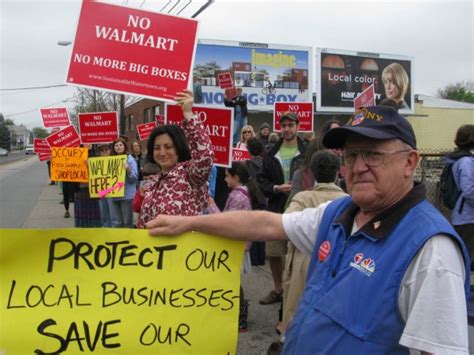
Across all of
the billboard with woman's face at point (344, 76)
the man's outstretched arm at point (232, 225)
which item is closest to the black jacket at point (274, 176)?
the man's outstretched arm at point (232, 225)

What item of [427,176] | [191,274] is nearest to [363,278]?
[191,274]

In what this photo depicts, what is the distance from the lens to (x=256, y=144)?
6691 millimetres

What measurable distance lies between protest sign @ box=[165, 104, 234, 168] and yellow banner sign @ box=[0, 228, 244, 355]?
2933 millimetres

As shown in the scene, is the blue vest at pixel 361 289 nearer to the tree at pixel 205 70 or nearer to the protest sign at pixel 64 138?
the protest sign at pixel 64 138

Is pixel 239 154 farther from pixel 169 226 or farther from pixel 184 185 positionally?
pixel 169 226

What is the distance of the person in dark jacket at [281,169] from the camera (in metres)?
5.27

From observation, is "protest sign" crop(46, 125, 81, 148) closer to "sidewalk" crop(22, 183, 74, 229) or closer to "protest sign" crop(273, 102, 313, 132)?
"sidewalk" crop(22, 183, 74, 229)

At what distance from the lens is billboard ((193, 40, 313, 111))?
23.3 metres

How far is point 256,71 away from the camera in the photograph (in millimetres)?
25078

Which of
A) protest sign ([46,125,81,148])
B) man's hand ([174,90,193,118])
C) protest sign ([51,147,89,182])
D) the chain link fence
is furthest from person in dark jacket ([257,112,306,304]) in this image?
protest sign ([46,125,81,148])

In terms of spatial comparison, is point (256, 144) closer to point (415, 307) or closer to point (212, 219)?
A: point (212, 219)

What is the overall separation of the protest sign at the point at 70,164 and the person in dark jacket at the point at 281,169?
4.11 meters

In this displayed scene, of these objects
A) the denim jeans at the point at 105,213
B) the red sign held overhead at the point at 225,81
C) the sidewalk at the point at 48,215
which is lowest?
the sidewalk at the point at 48,215

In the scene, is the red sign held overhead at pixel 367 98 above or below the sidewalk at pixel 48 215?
above
